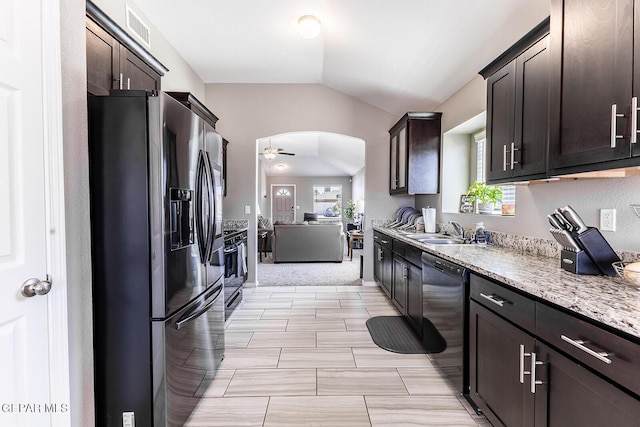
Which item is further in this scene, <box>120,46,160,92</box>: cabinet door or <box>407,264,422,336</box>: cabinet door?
<box>407,264,422,336</box>: cabinet door

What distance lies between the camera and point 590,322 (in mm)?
1034

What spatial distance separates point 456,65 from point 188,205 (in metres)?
2.84

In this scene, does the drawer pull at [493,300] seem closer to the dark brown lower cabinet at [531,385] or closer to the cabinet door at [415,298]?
the dark brown lower cabinet at [531,385]

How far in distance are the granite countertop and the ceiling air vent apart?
10.6 ft

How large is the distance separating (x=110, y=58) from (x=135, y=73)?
0.28m

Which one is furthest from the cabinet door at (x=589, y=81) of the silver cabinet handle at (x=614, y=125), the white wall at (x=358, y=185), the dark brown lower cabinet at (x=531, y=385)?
the white wall at (x=358, y=185)

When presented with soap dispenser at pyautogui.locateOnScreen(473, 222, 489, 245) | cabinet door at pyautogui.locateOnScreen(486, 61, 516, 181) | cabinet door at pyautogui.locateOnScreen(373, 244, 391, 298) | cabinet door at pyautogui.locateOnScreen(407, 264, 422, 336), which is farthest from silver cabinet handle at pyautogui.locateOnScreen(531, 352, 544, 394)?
cabinet door at pyautogui.locateOnScreen(373, 244, 391, 298)

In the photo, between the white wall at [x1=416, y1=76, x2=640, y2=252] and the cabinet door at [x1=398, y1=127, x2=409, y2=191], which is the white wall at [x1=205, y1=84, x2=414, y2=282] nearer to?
the cabinet door at [x1=398, y1=127, x2=409, y2=191]

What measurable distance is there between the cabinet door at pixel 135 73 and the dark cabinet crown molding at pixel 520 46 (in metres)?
2.46

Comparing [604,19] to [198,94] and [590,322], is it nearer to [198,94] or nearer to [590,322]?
[590,322]

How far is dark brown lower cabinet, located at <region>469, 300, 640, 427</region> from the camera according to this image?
3.21 ft

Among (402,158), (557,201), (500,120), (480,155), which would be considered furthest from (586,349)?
(402,158)

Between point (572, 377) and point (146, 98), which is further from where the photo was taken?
point (146, 98)

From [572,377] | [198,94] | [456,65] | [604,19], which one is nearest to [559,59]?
[604,19]
